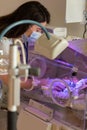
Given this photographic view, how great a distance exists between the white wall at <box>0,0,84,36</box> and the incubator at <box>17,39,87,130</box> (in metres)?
1.30

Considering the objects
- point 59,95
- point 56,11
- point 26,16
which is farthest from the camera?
point 56,11

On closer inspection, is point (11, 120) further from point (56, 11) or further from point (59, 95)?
point (56, 11)

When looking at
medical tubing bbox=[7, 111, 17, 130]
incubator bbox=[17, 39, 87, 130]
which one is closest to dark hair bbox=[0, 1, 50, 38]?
incubator bbox=[17, 39, 87, 130]

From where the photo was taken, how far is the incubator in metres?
1.09

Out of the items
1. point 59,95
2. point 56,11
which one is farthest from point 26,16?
point 59,95

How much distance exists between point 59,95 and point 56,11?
1.57m

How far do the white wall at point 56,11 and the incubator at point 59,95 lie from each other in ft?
4.27

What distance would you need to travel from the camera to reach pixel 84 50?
1.19m

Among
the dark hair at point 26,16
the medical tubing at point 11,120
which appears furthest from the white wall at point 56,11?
the medical tubing at point 11,120

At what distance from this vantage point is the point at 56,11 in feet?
8.48

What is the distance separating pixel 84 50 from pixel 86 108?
0.86 ft

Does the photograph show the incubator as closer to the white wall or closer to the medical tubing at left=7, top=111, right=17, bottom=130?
the medical tubing at left=7, top=111, right=17, bottom=130

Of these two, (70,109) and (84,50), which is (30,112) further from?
(84,50)

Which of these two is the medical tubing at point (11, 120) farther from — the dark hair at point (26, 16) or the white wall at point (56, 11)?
the white wall at point (56, 11)
